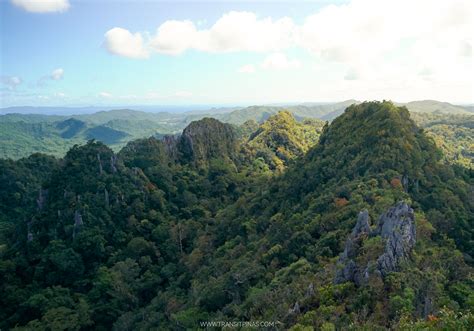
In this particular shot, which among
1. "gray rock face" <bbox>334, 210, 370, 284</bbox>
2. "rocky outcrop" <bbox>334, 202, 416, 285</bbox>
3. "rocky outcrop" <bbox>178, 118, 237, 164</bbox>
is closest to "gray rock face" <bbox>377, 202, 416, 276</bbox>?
"rocky outcrop" <bbox>334, 202, 416, 285</bbox>

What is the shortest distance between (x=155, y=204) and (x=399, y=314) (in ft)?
135

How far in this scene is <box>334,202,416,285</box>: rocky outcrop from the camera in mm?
19156

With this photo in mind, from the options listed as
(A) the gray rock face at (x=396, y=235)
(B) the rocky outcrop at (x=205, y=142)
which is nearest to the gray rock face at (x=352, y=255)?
(A) the gray rock face at (x=396, y=235)

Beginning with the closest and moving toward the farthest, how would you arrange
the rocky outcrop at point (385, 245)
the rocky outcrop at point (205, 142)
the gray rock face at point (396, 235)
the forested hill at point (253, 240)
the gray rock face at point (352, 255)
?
the forested hill at point (253, 240) < the rocky outcrop at point (385, 245) < the gray rock face at point (396, 235) < the gray rock face at point (352, 255) < the rocky outcrop at point (205, 142)

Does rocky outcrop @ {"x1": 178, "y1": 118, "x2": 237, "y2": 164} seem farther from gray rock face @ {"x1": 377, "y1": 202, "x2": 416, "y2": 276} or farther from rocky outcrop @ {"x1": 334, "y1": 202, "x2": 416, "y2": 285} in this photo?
gray rock face @ {"x1": 377, "y1": 202, "x2": 416, "y2": 276}

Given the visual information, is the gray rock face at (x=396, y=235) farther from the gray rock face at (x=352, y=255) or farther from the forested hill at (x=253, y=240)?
the gray rock face at (x=352, y=255)

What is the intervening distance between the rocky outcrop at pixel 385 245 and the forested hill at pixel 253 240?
8cm

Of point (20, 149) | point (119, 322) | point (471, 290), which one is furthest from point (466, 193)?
point (20, 149)

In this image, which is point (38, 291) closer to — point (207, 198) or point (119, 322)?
point (119, 322)

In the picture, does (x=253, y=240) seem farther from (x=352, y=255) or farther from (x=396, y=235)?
(x=396, y=235)

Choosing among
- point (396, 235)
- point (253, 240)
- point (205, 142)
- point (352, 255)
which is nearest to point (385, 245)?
point (396, 235)

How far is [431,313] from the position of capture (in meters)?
16.5

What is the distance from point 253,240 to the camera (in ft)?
123

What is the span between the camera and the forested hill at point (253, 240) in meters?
18.9
